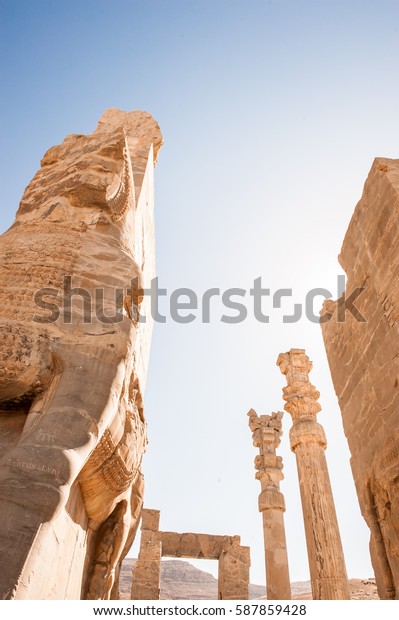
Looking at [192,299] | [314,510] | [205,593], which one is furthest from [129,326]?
[205,593]

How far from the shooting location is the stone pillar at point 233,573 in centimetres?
1423

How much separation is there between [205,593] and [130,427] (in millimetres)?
39041

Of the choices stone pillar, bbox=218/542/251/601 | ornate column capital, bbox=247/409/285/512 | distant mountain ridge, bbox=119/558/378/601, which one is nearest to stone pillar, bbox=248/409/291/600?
ornate column capital, bbox=247/409/285/512

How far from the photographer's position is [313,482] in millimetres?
8875

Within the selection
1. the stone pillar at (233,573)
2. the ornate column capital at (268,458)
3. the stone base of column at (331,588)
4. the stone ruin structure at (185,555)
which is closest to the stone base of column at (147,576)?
the stone ruin structure at (185,555)

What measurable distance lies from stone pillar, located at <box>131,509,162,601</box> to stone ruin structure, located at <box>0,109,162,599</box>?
41.1 ft

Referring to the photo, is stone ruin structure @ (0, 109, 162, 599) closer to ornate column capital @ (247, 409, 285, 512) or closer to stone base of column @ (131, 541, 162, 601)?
ornate column capital @ (247, 409, 285, 512)

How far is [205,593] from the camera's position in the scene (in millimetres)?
34781

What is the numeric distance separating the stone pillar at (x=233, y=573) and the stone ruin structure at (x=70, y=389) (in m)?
13.3

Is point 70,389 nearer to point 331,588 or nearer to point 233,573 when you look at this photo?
point 331,588

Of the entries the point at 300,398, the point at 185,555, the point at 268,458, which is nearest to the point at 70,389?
the point at 300,398

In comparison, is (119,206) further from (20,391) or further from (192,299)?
(20,391)
